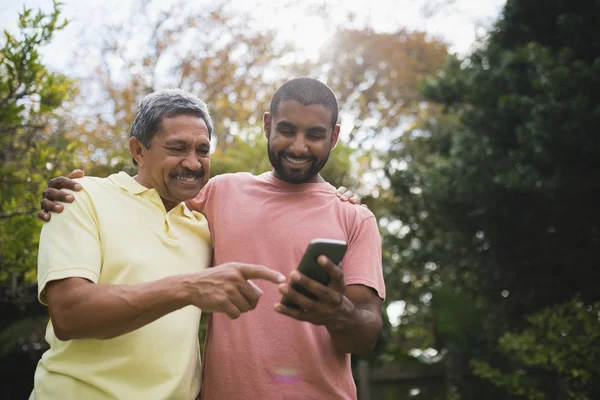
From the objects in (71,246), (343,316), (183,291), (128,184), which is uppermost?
(128,184)

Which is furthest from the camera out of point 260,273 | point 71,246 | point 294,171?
point 294,171

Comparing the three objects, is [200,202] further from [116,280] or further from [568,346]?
[568,346]

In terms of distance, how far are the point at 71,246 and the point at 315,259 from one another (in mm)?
873

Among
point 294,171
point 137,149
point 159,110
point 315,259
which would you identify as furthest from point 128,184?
point 315,259

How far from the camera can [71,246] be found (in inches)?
82.0

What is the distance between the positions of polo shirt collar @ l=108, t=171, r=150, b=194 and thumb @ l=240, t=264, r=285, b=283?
0.81 metres

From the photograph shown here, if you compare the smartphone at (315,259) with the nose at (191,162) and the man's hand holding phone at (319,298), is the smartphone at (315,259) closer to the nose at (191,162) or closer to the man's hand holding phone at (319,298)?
the man's hand holding phone at (319,298)

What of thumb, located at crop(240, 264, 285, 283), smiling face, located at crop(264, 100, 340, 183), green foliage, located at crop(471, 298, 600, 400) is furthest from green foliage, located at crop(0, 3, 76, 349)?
green foliage, located at crop(471, 298, 600, 400)

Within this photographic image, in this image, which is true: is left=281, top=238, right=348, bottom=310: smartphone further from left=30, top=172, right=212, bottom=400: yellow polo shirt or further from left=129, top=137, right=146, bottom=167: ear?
left=129, top=137, right=146, bottom=167: ear

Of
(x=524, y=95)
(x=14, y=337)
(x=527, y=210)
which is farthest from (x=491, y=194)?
(x=14, y=337)

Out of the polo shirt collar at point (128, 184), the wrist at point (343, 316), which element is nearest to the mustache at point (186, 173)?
the polo shirt collar at point (128, 184)

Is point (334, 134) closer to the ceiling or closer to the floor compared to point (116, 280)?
closer to the ceiling

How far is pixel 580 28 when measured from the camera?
910 centimetres

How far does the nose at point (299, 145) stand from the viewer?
8.50ft
